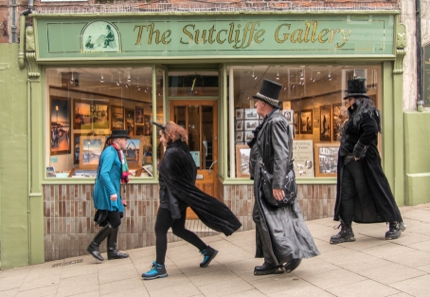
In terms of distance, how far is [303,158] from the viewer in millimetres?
8695

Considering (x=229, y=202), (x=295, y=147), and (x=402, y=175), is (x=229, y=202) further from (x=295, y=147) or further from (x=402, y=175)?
(x=402, y=175)

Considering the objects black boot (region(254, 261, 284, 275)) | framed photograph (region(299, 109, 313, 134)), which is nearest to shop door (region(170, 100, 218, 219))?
framed photograph (region(299, 109, 313, 134))

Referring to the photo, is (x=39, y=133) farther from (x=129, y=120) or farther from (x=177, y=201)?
(x=177, y=201)

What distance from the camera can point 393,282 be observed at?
5.01 metres

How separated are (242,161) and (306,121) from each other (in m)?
1.31

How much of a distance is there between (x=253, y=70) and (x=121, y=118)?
96.7 inches

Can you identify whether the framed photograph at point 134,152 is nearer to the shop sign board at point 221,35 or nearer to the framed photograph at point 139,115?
the framed photograph at point 139,115

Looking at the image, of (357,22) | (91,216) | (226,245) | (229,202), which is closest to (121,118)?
(91,216)

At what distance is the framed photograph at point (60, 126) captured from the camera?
873cm

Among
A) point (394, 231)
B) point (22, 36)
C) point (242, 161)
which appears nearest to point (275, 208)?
point (394, 231)

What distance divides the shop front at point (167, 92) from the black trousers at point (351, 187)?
1807mm

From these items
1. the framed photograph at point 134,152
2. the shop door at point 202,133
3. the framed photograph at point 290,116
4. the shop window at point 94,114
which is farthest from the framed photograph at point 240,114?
the framed photograph at point 134,152

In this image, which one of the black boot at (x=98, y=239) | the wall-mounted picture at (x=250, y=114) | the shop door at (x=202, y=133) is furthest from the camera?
the shop door at (x=202, y=133)

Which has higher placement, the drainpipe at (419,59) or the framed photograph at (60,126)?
the drainpipe at (419,59)
